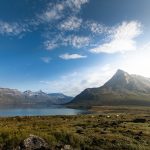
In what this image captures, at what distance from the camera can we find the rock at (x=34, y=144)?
26777 millimetres

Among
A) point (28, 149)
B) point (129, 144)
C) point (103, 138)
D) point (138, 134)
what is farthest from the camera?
point (138, 134)

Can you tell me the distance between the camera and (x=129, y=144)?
2825cm

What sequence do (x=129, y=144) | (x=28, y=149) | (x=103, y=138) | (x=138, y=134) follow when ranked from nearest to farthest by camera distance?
(x=28, y=149) < (x=129, y=144) < (x=103, y=138) < (x=138, y=134)

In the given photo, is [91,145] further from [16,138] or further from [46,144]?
[16,138]

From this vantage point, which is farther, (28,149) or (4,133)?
(4,133)

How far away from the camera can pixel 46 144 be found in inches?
1093

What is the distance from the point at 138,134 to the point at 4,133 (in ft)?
58.6

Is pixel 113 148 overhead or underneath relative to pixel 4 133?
underneath

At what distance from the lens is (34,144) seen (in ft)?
89.2

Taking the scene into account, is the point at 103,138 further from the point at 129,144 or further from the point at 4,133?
the point at 4,133

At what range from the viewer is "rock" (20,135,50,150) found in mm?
26777

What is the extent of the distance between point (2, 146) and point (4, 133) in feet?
8.44

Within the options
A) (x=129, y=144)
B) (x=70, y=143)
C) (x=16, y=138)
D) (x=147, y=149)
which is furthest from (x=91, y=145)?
(x=16, y=138)

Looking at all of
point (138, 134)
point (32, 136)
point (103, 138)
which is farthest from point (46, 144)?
point (138, 134)
